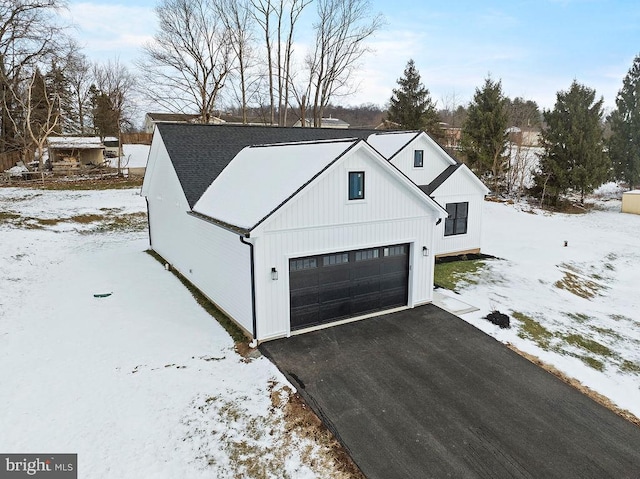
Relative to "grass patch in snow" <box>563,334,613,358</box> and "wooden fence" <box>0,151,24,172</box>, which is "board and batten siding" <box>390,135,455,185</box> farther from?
"wooden fence" <box>0,151,24,172</box>

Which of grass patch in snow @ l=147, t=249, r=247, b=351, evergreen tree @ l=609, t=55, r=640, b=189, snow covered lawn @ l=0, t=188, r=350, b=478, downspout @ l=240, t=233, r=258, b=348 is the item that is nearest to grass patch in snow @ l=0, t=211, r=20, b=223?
snow covered lawn @ l=0, t=188, r=350, b=478

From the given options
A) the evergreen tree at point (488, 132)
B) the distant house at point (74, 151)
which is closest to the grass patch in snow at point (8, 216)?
the distant house at point (74, 151)

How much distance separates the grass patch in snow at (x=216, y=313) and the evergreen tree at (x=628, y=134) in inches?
1542

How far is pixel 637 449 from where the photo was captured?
20.9ft

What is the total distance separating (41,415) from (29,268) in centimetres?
993

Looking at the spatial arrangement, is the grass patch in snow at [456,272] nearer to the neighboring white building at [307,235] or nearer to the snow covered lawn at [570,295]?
the snow covered lawn at [570,295]

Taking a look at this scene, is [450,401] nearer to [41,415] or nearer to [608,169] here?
[41,415]

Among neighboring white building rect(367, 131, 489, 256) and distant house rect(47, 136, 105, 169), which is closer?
neighboring white building rect(367, 131, 489, 256)

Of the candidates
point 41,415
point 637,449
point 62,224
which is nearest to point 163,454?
point 41,415

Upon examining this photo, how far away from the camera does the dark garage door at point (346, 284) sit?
32.1 ft

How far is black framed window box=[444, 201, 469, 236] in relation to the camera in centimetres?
1719

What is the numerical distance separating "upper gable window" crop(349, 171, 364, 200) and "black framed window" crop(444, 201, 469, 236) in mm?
8247

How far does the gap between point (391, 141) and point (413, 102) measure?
926 inches

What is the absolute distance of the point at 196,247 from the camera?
12.5m
